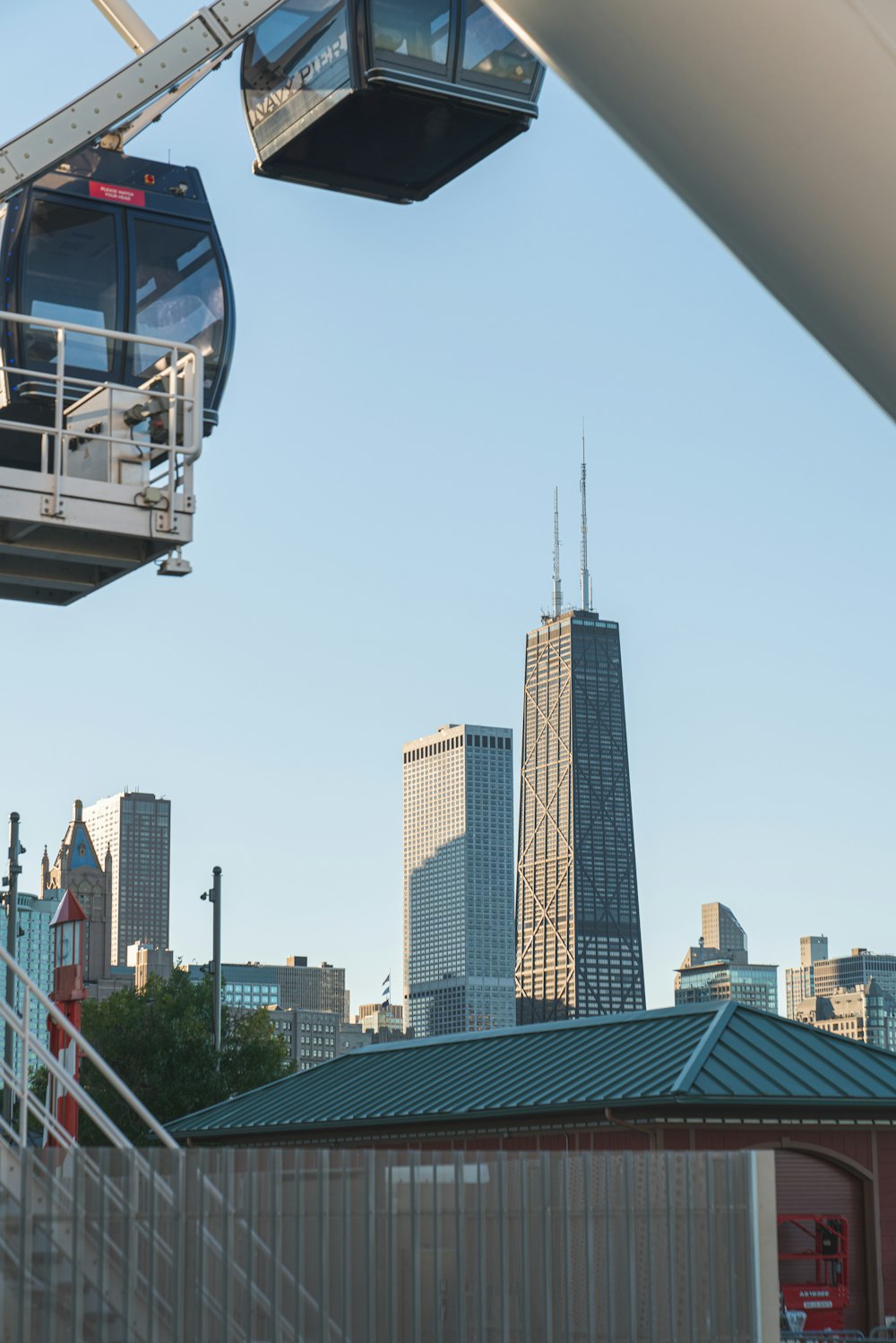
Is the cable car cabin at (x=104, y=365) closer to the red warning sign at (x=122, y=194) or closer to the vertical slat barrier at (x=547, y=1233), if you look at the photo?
the red warning sign at (x=122, y=194)

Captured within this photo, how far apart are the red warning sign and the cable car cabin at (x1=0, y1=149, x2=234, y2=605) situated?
Answer: 0.01 metres

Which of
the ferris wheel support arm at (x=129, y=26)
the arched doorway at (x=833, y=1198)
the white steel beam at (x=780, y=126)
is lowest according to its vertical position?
Answer: the arched doorway at (x=833, y=1198)

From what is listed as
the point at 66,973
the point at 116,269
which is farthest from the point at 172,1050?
the point at 116,269

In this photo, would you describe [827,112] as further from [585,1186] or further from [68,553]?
[68,553]

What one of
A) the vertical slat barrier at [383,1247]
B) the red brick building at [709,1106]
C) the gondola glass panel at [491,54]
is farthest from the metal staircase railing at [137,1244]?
→ the gondola glass panel at [491,54]

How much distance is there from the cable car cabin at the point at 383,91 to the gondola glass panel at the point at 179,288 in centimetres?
186

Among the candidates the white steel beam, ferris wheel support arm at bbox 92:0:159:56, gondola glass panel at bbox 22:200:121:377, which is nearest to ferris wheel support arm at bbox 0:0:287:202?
ferris wheel support arm at bbox 92:0:159:56

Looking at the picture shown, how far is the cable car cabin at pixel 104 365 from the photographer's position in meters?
14.5

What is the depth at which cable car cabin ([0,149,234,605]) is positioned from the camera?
14508 mm

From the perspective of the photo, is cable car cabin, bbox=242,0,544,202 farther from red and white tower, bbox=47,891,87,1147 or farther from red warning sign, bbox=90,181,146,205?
red and white tower, bbox=47,891,87,1147

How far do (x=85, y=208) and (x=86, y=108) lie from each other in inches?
→ 124

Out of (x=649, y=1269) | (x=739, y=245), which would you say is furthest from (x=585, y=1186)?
(x=739, y=245)

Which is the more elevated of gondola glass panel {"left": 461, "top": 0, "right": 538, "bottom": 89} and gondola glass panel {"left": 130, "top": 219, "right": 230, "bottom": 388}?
gondola glass panel {"left": 461, "top": 0, "right": 538, "bottom": 89}

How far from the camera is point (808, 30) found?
4.52 feet
